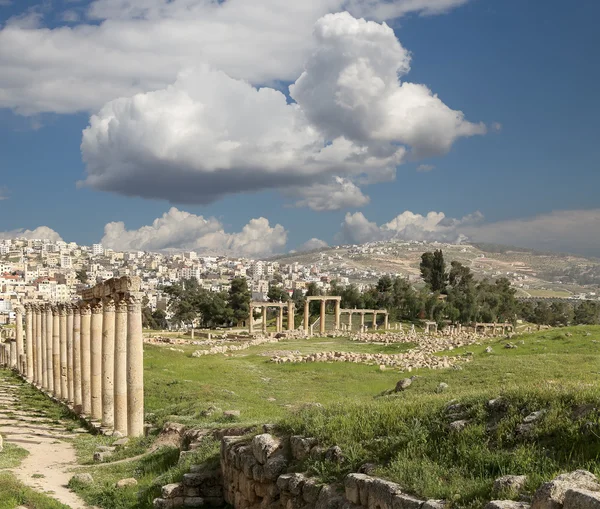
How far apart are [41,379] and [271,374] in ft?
45.0

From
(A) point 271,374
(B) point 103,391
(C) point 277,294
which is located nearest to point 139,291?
(B) point 103,391

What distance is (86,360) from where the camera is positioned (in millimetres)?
26359

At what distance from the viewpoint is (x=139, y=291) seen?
66.4 ft

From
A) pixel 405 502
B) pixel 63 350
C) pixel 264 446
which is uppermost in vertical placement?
pixel 405 502

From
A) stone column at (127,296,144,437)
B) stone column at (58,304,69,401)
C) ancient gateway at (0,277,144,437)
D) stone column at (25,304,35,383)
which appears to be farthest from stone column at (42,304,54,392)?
stone column at (127,296,144,437)

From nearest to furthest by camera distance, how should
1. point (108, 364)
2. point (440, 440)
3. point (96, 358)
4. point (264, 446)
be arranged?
1. point (440, 440)
2. point (264, 446)
3. point (108, 364)
4. point (96, 358)

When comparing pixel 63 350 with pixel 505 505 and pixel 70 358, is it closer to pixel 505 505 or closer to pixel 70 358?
pixel 70 358

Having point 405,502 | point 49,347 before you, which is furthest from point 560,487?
point 49,347

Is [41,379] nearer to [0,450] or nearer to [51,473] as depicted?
[0,450]

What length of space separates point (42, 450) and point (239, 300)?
242 feet

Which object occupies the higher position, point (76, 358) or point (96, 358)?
point (96, 358)

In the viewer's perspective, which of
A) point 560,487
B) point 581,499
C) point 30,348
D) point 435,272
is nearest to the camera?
point 581,499

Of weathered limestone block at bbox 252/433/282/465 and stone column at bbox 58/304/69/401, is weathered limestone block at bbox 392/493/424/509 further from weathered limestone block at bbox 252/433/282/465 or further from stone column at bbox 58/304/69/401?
stone column at bbox 58/304/69/401

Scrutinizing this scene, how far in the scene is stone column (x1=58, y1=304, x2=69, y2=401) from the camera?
1192 inches
